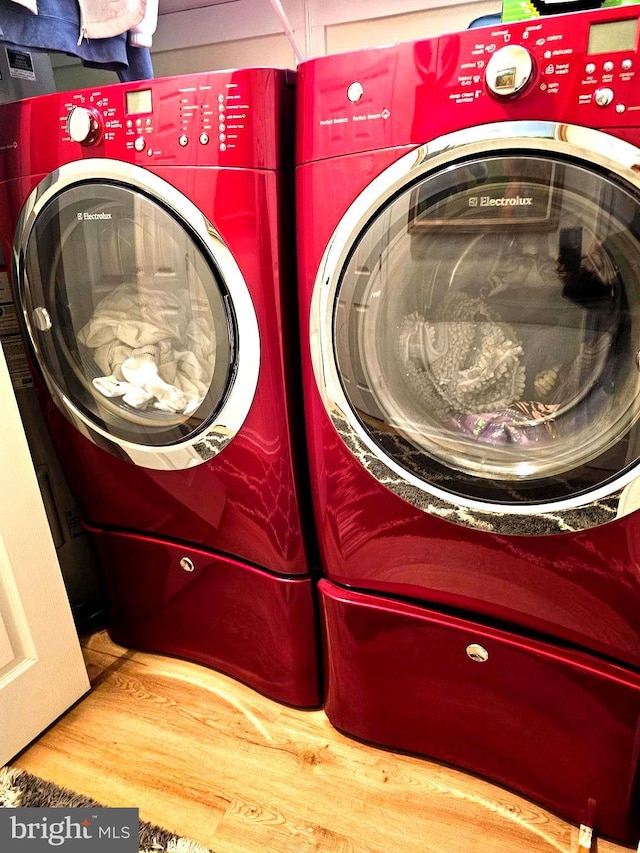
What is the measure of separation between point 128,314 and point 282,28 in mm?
844

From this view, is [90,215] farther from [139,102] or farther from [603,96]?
[603,96]

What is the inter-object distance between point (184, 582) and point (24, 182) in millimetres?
860

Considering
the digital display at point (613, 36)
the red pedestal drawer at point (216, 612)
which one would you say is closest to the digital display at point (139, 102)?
the digital display at point (613, 36)

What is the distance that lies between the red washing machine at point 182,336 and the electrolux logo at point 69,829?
0.38 m

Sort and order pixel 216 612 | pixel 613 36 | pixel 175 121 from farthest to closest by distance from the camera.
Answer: pixel 216 612, pixel 175 121, pixel 613 36

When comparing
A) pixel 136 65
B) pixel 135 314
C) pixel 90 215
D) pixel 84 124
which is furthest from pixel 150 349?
pixel 136 65

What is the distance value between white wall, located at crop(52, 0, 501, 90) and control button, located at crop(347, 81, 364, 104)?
54 cm

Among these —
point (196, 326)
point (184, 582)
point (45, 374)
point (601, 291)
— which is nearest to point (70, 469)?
point (45, 374)

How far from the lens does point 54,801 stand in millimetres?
1202

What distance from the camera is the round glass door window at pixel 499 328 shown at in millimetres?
796

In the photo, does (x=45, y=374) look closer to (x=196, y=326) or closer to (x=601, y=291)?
(x=196, y=326)

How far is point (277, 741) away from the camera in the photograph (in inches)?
52.1

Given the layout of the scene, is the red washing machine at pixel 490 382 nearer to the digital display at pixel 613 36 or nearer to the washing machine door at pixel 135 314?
the digital display at pixel 613 36

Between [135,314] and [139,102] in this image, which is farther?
[135,314]
